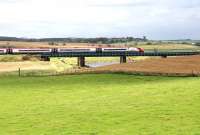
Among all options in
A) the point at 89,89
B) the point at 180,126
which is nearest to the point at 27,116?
the point at 180,126

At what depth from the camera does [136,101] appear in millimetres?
31984

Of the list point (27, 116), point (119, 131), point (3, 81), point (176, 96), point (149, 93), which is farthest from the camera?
point (3, 81)

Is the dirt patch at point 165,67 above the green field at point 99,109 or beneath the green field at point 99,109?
beneath

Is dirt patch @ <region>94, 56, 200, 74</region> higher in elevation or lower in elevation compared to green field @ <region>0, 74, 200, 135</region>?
lower

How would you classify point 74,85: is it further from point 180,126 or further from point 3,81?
point 180,126

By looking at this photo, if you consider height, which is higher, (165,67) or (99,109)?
(99,109)

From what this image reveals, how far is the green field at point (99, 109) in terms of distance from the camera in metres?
22.8

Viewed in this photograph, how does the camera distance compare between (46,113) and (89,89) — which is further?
(89,89)

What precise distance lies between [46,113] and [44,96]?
340 inches

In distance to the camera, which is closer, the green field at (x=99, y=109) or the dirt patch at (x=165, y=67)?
the green field at (x=99, y=109)

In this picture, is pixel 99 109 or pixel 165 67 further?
pixel 165 67

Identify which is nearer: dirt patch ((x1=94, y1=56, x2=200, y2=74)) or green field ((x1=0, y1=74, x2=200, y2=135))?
green field ((x1=0, y1=74, x2=200, y2=135))

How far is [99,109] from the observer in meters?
28.9

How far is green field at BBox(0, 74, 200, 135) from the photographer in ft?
74.9
